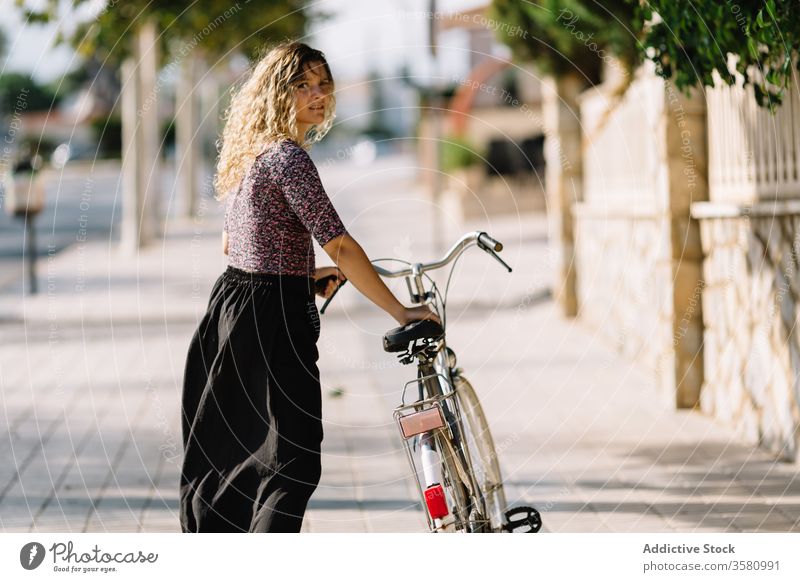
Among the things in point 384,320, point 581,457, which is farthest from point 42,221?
point 581,457

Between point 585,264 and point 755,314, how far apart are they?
17.1ft

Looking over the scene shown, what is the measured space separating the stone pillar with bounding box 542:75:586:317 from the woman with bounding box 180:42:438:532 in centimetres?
824

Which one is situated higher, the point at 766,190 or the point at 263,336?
the point at 766,190

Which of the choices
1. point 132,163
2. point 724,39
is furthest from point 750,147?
point 132,163

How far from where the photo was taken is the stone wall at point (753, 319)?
5.93 metres

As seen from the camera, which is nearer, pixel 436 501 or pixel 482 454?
pixel 436 501

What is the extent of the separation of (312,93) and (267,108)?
0.48 ft

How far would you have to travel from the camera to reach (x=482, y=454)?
421 cm

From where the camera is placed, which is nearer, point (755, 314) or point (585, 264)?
point (755, 314)

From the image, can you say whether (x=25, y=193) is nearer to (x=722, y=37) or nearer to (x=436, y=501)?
(x=722, y=37)

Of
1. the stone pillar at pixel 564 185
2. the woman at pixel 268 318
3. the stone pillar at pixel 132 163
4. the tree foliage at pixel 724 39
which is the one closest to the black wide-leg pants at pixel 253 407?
the woman at pixel 268 318

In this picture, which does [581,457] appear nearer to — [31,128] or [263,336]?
[263,336]

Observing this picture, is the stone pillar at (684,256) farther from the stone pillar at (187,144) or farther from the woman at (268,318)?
the stone pillar at (187,144)
